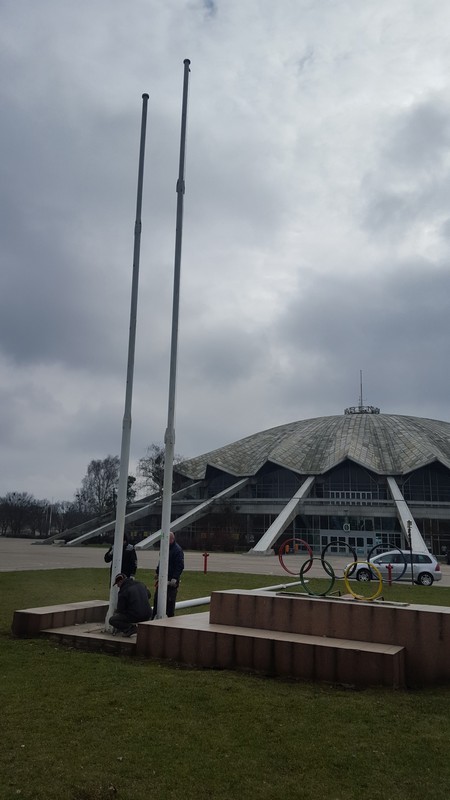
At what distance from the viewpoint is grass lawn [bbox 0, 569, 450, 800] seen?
4000 mm

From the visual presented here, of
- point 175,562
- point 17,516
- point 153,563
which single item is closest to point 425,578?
point 153,563

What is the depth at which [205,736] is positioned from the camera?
4.86 meters

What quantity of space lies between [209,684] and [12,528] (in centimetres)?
8328

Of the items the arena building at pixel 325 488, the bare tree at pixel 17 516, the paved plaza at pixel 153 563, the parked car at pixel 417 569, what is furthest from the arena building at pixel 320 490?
the bare tree at pixel 17 516

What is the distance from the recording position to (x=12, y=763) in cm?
427

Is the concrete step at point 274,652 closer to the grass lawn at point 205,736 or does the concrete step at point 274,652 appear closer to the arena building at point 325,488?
the grass lawn at point 205,736

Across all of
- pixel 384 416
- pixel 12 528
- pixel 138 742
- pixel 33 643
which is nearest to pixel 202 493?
pixel 384 416

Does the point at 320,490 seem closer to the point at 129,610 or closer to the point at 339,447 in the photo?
the point at 339,447

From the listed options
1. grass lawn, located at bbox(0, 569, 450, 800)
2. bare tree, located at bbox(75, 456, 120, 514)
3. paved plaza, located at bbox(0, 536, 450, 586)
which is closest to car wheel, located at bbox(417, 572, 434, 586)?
paved plaza, located at bbox(0, 536, 450, 586)

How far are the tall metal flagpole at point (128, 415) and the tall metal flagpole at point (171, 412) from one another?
2.01 feet

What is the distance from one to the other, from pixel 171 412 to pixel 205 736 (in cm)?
543

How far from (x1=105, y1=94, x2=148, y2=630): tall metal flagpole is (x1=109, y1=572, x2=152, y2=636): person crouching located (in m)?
0.32

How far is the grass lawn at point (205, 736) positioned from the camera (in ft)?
13.1

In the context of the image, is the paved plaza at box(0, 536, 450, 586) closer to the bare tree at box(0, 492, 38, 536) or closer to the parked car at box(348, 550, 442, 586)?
the parked car at box(348, 550, 442, 586)
